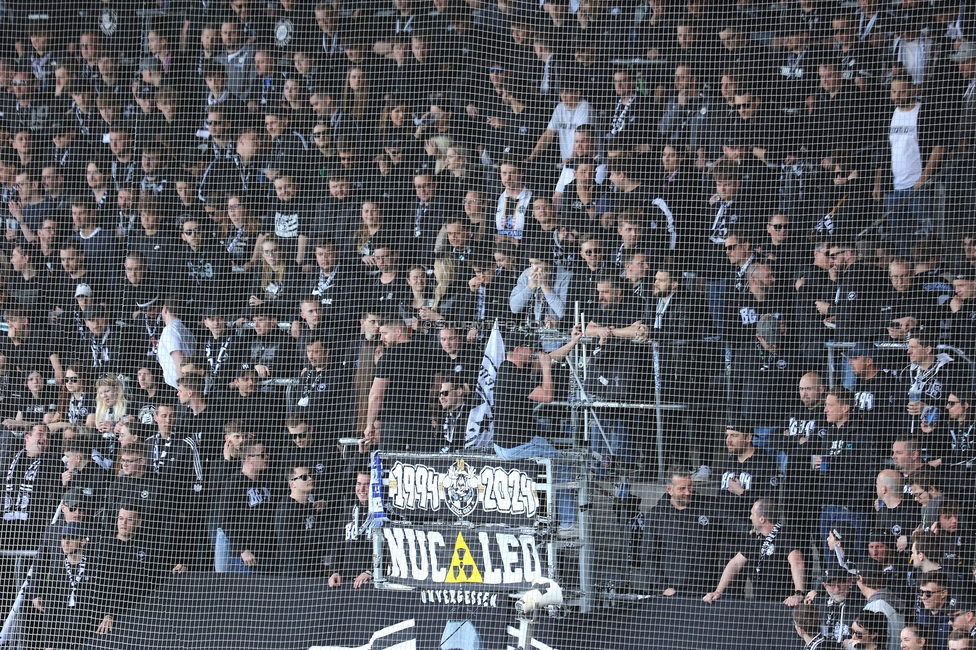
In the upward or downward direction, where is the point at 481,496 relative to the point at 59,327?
downward

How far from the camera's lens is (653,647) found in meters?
3.83

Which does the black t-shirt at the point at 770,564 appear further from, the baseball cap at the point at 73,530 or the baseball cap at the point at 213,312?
the baseball cap at the point at 73,530

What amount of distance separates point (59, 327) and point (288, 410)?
1.37 metres

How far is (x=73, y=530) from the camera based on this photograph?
4344 mm

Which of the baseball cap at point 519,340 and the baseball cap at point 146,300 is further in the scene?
the baseball cap at point 146,300

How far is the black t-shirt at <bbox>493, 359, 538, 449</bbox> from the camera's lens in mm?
4301

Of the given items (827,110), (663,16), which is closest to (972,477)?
(827,110)

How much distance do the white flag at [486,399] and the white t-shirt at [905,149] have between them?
200cm

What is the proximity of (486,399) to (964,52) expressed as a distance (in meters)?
2.82

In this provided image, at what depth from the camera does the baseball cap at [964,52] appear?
4633mm

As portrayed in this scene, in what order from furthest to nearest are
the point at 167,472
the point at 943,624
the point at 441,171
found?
the point at 441,171 → the point at 167,472 → the point at 943,624

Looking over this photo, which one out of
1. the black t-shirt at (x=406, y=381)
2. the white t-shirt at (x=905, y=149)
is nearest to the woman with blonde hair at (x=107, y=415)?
the black t-shirt at (x=406, y=381)

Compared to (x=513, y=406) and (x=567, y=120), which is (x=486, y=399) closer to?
(x=513, y=406)

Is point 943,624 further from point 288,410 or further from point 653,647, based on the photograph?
point 288,410
